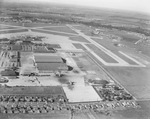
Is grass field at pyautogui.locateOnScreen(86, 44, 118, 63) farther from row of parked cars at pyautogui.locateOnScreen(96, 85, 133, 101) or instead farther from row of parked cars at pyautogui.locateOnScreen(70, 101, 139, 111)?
row of parked cars at pyautogui.locateOnScreen(70, 101, 139, 111)

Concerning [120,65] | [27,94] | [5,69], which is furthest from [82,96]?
[120,65]

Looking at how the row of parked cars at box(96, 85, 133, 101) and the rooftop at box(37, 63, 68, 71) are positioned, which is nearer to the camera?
the row of parked cars at box(96, 85, 133, 101)

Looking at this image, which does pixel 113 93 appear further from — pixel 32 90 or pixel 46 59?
pixel 46 59

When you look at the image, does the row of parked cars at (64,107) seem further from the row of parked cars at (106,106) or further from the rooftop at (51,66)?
the rooftop at (51,66)

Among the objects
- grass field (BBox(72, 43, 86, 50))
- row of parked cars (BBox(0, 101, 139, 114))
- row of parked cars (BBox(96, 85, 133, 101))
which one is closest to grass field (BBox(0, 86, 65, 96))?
row of parked cars (BBox(0, 101, 139, 114))

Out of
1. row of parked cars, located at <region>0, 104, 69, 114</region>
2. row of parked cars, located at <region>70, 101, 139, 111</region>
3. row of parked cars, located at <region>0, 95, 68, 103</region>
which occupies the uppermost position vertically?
row of parked cars, located at <region>0, 95, 68, 103</region>

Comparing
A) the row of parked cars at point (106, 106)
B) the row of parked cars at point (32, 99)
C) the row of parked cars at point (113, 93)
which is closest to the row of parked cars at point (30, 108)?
the row of parked cars at point (32, 99)

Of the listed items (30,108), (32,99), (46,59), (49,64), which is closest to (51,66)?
(49,64)

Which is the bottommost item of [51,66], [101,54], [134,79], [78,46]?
[134,79]

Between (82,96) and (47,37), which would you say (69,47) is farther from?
(82,96)

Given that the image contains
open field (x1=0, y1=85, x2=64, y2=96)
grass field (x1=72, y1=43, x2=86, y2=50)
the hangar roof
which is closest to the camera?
open field (x1=0, y1=85, x2=64, y2=96)

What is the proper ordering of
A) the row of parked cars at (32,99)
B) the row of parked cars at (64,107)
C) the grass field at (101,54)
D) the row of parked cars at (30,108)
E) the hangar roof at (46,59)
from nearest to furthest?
1. the row of parked cars at (30,108)
2. the row of parked cars at (64,107)
3. the row of parked cars at (32,99)
4. the hangar roof at (46,59)
5. the grass field at (101,54)
